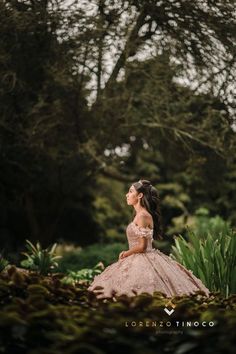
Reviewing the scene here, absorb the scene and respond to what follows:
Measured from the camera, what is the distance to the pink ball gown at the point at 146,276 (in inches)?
264

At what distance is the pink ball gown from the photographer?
6699 mm

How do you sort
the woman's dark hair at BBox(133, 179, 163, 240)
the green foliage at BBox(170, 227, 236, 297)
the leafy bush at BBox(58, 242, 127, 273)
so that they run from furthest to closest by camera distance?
the leafy bush at BBox(58, 242, 127, 273) < the green foliage at BBox(170, 227, 236, 297) < the woman's dark hair at BBox(133, 179, 163, 240)

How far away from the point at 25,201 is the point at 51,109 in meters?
3.73

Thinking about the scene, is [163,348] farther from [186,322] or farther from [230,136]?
[230,136]

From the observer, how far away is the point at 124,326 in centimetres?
329

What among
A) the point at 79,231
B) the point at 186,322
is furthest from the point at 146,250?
the point at 79,231

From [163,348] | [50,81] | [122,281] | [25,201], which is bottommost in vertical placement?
[163,348]

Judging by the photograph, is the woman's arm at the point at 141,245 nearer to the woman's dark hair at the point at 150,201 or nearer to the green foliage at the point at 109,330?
the woman's dark hair at the point at 150,201

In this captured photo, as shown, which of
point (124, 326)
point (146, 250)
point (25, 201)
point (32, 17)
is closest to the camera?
point (124, 326)

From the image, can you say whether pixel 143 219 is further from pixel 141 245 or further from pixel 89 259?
pixel 89 259

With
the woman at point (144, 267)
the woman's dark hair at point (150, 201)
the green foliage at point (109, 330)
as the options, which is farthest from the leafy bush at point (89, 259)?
the green foliage at point (109, 330)

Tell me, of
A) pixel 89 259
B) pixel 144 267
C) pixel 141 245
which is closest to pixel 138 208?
pixel 141 245

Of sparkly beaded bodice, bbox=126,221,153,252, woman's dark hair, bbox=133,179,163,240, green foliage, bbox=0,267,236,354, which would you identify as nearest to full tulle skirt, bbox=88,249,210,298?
sparkly beaded bodice, bbox=126,221,153,252

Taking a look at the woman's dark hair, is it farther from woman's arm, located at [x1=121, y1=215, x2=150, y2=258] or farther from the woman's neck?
woman's arm, located at [x1=121, y1=215, x2=150, y2=258]
